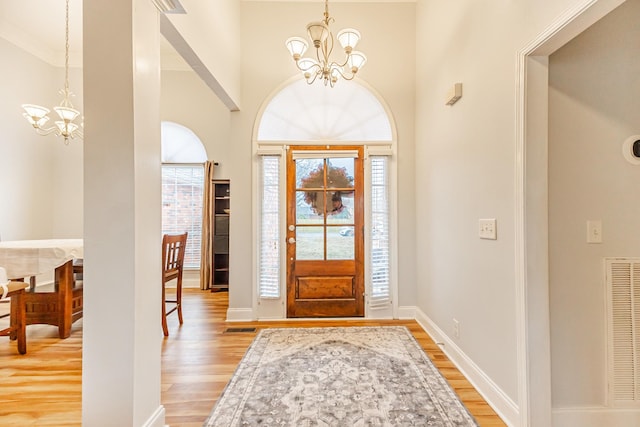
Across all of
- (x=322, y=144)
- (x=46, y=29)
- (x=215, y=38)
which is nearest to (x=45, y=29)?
(x=46, y=29)

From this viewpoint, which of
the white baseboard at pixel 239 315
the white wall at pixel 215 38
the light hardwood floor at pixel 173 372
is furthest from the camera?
the white baseboard at pixel 239 315

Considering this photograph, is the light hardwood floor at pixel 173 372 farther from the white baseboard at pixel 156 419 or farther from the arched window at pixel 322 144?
the arched window at pixel 322 144

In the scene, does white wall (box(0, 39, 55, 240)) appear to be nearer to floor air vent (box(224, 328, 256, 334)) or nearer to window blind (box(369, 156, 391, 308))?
floor air vent (box(224, 328, 256, 334))

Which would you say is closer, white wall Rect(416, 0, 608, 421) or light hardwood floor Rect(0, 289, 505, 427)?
white wall Rect(416, 0, 608, 421)

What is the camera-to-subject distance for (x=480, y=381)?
214 centimetres

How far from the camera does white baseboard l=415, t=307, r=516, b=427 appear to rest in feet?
5.93

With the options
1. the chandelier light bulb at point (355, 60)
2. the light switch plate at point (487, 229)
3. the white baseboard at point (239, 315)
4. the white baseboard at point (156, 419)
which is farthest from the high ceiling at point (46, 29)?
the white baseboard at point (156, 419)

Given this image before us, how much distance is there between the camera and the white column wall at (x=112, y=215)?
4.67 ft

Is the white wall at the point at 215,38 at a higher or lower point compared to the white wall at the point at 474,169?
higher

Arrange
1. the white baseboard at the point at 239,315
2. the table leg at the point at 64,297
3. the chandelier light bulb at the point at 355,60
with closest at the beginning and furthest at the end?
the chandelier light bulb at the point at 355,60 < the table leg at the point at 64,297 < the white baseboard at the point at 239,315

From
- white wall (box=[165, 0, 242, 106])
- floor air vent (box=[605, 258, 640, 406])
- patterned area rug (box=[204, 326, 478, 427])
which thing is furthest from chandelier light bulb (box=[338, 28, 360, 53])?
patterned area rug (box=[204, 326, 478, 427])

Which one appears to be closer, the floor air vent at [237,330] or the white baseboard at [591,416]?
the white baseboard at [591,416]

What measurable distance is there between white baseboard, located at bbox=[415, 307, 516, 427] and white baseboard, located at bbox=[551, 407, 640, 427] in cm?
21

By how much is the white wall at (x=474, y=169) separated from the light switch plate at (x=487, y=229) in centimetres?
4
